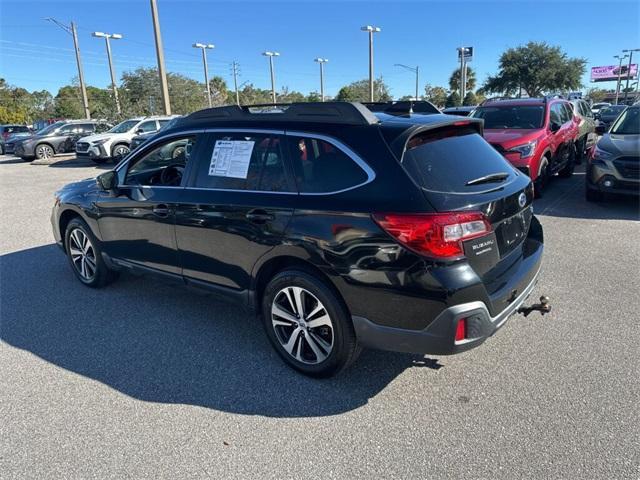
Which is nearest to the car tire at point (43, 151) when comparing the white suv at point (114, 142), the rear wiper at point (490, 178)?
the white suv at point (114, 142)

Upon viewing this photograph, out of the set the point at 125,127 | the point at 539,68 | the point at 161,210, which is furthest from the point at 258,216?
the point at 539,68

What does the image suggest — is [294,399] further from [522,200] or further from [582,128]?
[582,128]

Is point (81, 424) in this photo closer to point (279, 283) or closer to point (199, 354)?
point (199, 354)

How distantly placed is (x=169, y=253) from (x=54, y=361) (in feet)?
3.87

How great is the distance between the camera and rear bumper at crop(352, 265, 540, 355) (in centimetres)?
254

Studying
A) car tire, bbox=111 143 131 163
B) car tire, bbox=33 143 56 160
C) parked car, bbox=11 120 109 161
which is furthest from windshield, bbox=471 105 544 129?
car tire, bbox=33 143 56 160

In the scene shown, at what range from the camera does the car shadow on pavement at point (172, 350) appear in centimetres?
300

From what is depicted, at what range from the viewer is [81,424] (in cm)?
279

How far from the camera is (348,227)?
106 inches

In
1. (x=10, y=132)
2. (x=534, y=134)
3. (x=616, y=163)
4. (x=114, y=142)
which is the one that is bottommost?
(x=616, y=163)

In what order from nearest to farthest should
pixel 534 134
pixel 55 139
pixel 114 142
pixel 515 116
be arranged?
pixel 534 134
pixel 515 116
pixel 114 142
pixel 55 139

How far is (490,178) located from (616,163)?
18.4 feet

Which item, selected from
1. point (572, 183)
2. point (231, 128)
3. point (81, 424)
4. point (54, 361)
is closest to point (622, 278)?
point (231, 128)

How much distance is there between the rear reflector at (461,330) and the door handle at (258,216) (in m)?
1.35
